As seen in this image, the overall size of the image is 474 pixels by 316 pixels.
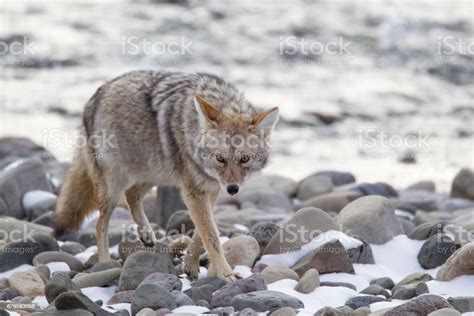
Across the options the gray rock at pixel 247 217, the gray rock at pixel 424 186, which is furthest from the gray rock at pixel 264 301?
the gray rock at pixel 424 186

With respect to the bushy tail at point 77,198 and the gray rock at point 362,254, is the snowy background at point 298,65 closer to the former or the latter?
the bushy tail at point 77,198

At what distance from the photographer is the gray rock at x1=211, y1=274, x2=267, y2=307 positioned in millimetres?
6941

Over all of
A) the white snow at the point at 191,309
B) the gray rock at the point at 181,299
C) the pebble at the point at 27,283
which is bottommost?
the pebble at the point at 27,283

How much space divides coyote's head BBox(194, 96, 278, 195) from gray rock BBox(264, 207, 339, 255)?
651mm

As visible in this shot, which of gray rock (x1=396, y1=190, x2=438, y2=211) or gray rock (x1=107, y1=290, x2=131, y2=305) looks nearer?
gray rock (x1=107, y1=290, x2=131, y2=305)

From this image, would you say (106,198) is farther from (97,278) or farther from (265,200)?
(265,200)

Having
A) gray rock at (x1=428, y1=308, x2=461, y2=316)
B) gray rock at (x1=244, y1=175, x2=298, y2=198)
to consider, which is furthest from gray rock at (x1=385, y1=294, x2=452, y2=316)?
gray rock at (x1=244, y1=175, x2=298, y2=198)

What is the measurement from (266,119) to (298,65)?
39.9 ft

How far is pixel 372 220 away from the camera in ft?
27.9

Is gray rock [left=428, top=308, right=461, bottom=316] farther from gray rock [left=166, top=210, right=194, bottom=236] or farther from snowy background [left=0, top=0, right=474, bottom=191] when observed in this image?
snowy background [left=0, top=0, right=474, bottom=191]

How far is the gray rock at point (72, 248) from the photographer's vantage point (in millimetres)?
8848

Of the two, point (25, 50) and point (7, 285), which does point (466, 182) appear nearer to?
point (7, 285)

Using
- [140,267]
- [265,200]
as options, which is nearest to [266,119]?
[140,267]

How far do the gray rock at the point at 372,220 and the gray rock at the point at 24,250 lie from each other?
255cm
